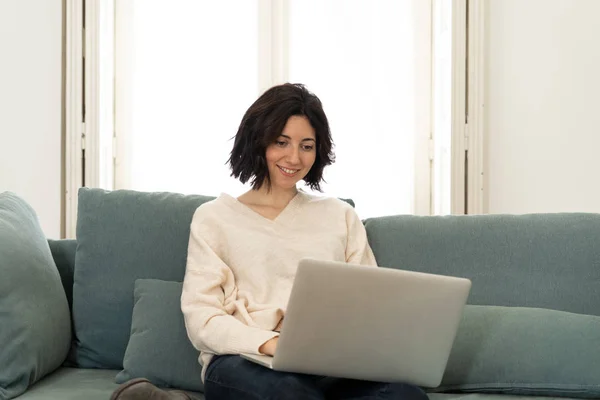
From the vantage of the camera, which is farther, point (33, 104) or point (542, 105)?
point (33, 104)

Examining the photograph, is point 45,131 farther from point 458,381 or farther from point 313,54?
point 458,381

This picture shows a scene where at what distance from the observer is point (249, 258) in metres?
1.96

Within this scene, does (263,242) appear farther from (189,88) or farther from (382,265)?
(189,88)

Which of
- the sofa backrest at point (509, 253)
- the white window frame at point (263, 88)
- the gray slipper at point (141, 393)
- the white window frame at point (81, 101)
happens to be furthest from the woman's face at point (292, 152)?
the white window frame at point (81, 101)

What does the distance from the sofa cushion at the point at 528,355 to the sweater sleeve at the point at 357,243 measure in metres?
0.29

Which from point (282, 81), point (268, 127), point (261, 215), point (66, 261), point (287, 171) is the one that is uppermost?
point (282, 81)

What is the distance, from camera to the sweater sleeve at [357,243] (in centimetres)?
208

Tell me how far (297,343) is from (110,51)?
2.37 metres

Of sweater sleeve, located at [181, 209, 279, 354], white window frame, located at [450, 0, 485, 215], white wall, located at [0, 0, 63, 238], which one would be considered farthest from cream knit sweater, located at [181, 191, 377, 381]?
white wall, located at [0, 0, 63, 238]

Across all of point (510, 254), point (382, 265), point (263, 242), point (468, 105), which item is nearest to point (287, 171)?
point (263, 242)

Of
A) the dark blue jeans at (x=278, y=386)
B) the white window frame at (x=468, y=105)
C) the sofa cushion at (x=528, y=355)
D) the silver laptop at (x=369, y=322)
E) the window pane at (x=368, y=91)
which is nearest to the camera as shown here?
the silver laptop at (x=369, y=322)

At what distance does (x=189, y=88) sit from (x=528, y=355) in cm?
212

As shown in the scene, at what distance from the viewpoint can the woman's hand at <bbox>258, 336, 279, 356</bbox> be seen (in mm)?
1684

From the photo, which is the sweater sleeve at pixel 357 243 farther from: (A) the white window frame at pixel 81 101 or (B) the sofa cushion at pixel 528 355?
(A) the white window frame at pixel 81 101
